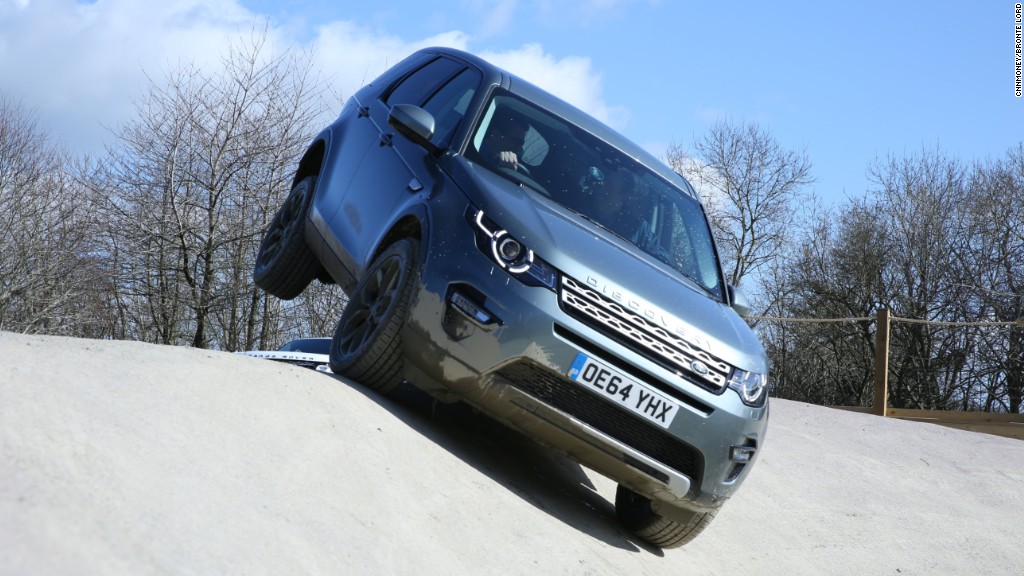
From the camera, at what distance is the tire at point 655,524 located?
5329mm

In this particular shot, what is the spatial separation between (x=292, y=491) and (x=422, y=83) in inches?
144

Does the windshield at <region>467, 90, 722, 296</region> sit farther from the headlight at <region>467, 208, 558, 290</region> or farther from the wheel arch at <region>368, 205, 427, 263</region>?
the headlight at <region>467, 208, 558, 290</region>

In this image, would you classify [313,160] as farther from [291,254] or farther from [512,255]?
[512,255]

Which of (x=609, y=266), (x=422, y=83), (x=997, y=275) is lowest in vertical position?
(x=609, y=266)

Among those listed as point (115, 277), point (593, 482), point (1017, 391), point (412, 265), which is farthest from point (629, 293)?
point (1017, 391)

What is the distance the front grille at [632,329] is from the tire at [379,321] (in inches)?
29.8

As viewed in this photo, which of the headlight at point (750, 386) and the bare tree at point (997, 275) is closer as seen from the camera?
the headlight at point (750, 386)

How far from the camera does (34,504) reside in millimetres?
2910

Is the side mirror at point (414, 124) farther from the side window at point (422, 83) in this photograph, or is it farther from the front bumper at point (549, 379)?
the side window at point (422, 83)

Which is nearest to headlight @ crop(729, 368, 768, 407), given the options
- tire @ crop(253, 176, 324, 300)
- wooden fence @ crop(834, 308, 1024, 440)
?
tire @ crop(253, 176, 324, 300)

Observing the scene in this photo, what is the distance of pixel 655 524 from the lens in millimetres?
5387

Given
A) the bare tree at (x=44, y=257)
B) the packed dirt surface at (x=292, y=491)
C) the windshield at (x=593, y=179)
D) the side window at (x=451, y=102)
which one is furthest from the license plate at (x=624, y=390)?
the bare tree at (x=44, y=257)

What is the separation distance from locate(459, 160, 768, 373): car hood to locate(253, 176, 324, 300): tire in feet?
8.65

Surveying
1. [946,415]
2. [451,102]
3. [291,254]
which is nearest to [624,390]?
[451,102]
